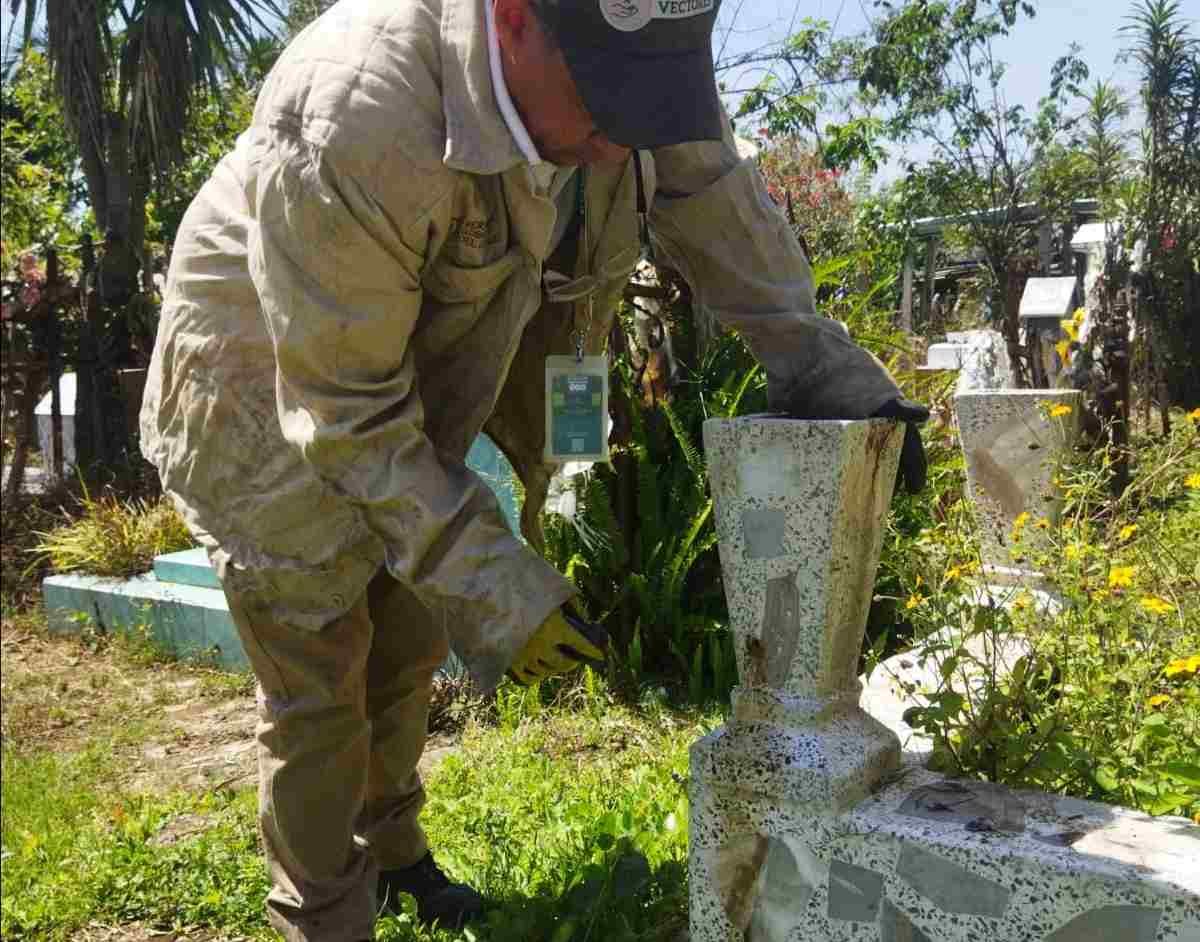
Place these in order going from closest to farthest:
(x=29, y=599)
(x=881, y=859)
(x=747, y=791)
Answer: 1. (x=881, y=859)
2. (x=747, y=791)
3. (x=29, y=599)

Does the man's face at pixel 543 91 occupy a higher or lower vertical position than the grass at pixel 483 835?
higher

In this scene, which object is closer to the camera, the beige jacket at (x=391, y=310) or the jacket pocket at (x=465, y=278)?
the beige jacket at (x=391, y=310)

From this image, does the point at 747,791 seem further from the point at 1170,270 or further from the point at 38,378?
the point at 38,378

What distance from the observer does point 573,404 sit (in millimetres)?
2355

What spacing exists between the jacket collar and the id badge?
2.13 feet

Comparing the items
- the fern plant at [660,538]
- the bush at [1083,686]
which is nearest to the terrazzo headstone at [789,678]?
the bush at [1083,686]

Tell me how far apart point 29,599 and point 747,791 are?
20.4 ft

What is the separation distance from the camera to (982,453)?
4.33m

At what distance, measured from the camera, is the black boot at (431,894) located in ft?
8.45

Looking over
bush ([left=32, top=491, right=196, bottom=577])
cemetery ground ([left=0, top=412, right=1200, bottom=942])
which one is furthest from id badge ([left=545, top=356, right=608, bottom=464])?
bush ([left=32, top=491, right=196, bottom=577])

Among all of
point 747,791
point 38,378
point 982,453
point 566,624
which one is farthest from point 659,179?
point 38,378

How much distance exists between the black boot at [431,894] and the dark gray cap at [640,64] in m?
1.74

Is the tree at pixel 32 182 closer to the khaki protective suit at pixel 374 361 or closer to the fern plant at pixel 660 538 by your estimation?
the fern plant at pixel 660 538

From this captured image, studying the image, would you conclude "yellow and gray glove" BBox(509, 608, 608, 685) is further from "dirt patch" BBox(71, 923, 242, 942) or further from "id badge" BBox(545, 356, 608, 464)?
"dirt patch" BBox(71, 923, 242, 942)
